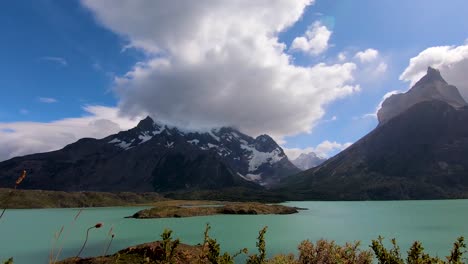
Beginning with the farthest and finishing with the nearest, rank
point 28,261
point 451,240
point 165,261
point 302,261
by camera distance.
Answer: point 451,240 → point 28,261 → point 302,261 → point 165,261

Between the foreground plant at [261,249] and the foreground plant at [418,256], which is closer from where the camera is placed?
the foreground plant at [418,256]

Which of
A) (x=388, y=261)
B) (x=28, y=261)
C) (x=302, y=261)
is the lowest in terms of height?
(x=28, y=261)

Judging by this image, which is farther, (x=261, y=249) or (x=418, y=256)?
(x=261, y=249)

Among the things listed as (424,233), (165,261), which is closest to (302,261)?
(165,261)

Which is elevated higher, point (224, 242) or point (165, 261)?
point (165, 261)

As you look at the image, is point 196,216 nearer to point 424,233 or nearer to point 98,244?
point 98,244

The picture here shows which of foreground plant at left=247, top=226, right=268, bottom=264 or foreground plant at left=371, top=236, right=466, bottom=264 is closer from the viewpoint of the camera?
foreground plant at left=371, top=236, right=466, bottom=264

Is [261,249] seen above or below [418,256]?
above

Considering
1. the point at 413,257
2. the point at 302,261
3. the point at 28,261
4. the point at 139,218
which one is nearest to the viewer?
the point at 413,257

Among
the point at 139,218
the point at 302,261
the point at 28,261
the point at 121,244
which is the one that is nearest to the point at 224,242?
the point at 121,244

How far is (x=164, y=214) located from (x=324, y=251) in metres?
164

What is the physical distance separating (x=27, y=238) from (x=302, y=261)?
97154 millimetres

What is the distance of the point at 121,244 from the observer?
87.9 m

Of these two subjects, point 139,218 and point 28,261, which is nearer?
point 28,261
